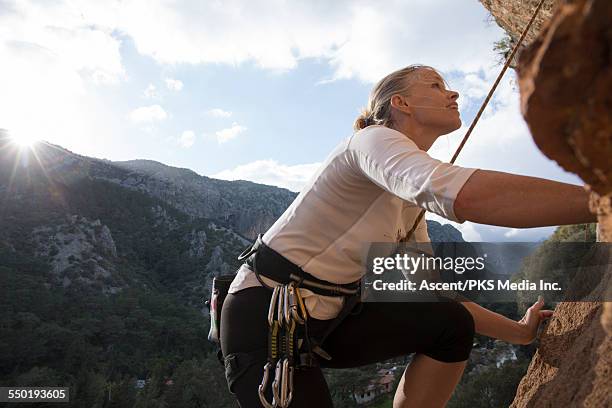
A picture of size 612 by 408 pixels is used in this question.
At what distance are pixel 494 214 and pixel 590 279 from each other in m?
1.53

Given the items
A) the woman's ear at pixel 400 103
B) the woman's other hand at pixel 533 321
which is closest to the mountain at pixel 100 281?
the woman's other hand at pixel 533 321

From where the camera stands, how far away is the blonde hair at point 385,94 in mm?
2291

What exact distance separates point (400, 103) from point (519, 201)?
3.41 feet

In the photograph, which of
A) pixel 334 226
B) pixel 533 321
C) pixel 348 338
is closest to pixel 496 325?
pixel 533 321

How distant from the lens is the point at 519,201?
1.33 metres

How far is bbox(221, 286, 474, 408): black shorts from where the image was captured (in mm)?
2047

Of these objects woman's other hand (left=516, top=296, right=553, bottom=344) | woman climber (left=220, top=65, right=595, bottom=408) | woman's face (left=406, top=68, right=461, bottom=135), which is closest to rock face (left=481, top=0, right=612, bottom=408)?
woman climber (left=220, top=65, right=595, bottom=408)

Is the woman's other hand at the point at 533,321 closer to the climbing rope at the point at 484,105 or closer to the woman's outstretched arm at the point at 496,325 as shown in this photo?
the woman's outstretched arm at the point at 496,325

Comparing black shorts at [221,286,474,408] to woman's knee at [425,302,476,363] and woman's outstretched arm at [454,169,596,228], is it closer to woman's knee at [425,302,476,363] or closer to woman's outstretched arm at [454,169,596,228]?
woman's knee at [425,302,476,363]

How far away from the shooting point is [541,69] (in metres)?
0.74

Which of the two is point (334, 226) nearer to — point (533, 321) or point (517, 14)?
point (533, 321)

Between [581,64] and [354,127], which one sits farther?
[354,127]

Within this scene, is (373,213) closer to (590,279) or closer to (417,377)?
(417,377)

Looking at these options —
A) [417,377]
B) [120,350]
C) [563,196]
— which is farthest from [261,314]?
[120,350]
